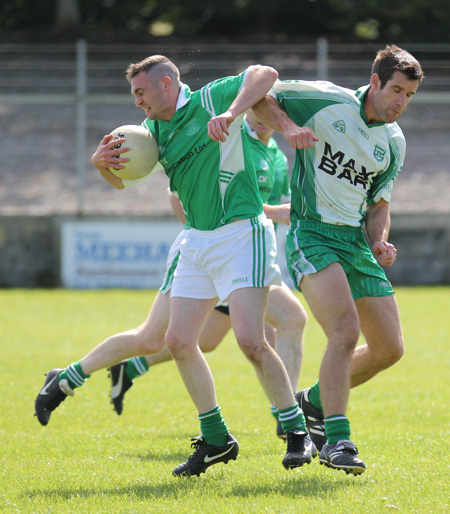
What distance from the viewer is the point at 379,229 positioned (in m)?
5.24

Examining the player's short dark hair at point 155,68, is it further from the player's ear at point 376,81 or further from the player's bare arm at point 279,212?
the player's bare arm at point 279,212

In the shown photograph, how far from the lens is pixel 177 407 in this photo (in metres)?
7.15

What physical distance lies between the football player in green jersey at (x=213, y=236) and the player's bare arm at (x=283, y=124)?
0.46 ft

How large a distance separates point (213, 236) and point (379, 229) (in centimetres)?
101

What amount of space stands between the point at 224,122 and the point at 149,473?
6.69 feet

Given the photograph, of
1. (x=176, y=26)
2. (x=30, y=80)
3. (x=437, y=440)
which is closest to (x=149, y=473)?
(x=437, y=440)

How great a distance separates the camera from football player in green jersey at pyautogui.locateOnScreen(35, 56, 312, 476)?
16.0ft

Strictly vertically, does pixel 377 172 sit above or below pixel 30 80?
below

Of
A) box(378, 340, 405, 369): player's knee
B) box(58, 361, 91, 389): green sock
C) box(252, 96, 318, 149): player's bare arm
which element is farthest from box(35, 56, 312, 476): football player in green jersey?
box(58, 361, 91, 389): green sock

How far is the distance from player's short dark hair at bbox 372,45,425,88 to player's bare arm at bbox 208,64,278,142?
0.61m

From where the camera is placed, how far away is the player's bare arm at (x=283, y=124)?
471 cm

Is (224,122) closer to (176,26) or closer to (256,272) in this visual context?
(256,272)

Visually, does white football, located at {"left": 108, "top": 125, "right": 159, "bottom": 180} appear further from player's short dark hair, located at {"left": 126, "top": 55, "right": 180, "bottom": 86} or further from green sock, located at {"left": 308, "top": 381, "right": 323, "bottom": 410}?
green sock, located at {"left": 308, "top": 381, "right": 323, "bottom": 410}

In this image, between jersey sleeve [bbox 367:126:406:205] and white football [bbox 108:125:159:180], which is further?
jersey sleeve [bbox 367:126:406:205]
